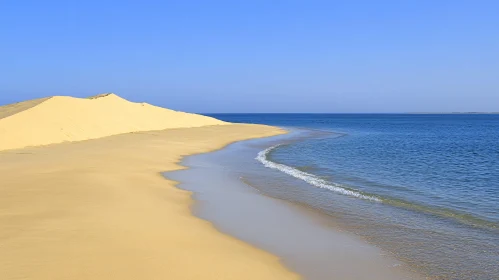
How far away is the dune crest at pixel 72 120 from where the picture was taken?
3137cm

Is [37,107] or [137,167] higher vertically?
[37,107]

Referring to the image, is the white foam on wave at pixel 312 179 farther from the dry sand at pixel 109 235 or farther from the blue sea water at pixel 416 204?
the dry sand at pixel 109 235

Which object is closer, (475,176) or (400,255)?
(400,255)

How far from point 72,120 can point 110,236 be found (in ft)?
115

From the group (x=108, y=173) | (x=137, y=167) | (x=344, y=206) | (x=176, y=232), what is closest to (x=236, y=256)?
(x=176, y=232)

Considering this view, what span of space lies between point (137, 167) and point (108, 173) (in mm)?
2758

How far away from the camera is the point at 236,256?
7.81m

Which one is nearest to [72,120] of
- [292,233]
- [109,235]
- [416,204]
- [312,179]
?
[312,179]

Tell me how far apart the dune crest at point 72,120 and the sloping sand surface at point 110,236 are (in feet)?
58.3

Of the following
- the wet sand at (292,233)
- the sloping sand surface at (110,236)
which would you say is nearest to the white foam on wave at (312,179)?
the wet sand at (292,233)

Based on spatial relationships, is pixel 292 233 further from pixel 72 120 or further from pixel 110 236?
pixel 72 120

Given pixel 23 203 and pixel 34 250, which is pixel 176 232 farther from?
pixel 23 203

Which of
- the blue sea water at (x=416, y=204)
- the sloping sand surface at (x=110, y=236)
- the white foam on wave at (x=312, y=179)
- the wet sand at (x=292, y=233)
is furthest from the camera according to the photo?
the white foam on wave at (x=312, y=179)

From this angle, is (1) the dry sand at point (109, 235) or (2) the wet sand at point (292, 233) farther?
(2) the wet sand at point (292, 233)
